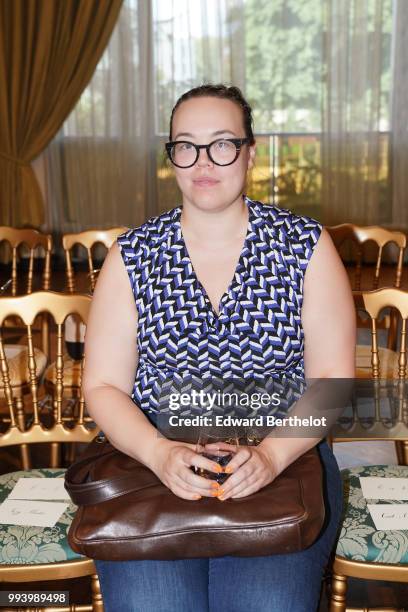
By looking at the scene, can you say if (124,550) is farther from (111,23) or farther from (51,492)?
(111,23)

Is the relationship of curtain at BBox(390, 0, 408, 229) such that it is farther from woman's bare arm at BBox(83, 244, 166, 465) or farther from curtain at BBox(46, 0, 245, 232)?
woman's bare arm at BBox(83, 244, 166, 465)

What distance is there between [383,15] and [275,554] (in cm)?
546

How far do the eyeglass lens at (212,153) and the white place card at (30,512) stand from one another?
80 cm

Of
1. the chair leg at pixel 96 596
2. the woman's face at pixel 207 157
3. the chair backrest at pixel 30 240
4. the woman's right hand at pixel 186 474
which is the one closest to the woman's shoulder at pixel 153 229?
the woman's face at pixel 207 157

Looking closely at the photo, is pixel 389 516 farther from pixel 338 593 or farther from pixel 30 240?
pixel 30 240

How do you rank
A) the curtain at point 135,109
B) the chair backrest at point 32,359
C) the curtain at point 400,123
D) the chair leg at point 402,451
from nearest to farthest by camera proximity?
the chair backrest at point 32,359 → the chair leg at point 402,451 → the curtain at point 400,123 → the curtain at point 135,109

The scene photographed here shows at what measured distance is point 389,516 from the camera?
172cm

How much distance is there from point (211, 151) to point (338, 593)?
0.96 meters

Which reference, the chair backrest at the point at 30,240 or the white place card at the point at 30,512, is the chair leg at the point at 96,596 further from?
the chair backrest at the point at 30,240

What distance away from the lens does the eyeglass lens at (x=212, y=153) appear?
1611 mm

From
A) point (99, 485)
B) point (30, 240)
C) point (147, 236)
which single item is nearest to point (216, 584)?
point (99, 485)

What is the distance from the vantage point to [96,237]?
3365mm

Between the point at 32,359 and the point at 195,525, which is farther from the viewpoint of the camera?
the point at 32,359

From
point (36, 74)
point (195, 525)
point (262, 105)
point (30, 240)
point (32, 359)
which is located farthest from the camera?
point (262, 105)
